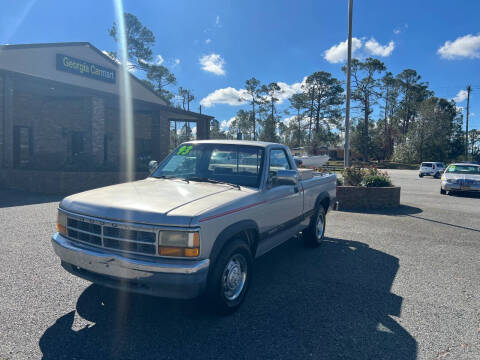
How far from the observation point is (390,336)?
10.8 ft

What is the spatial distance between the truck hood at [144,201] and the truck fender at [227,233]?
1.33ft

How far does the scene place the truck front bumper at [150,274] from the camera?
9.86 ft

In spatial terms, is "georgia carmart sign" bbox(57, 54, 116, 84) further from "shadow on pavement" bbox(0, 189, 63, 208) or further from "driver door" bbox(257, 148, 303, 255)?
"driver door" bbox(257, 148, 303, 255)

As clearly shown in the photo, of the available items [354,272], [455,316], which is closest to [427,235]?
[354,272]

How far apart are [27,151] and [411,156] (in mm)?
51195

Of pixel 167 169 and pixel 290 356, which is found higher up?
→ pixel 167 169

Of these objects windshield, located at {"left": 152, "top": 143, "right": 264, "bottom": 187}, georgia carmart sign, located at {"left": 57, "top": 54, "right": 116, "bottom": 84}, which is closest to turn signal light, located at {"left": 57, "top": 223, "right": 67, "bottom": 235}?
windshield, located at {"left": 152, "top": 143, "right": 264, "bottom": 187}

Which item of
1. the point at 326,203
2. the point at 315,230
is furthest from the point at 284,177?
the point at 326,203

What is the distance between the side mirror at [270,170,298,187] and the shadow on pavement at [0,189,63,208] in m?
8.37

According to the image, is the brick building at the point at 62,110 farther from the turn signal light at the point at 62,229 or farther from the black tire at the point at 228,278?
the black tire at the point at 228,278

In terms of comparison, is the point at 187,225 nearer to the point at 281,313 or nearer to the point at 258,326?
the point at 258,326

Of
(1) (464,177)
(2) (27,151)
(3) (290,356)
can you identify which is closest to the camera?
(3) (290,356)

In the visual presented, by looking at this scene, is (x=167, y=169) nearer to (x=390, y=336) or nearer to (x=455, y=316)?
(x=390, y=336)

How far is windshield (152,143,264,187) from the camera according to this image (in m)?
4.43
